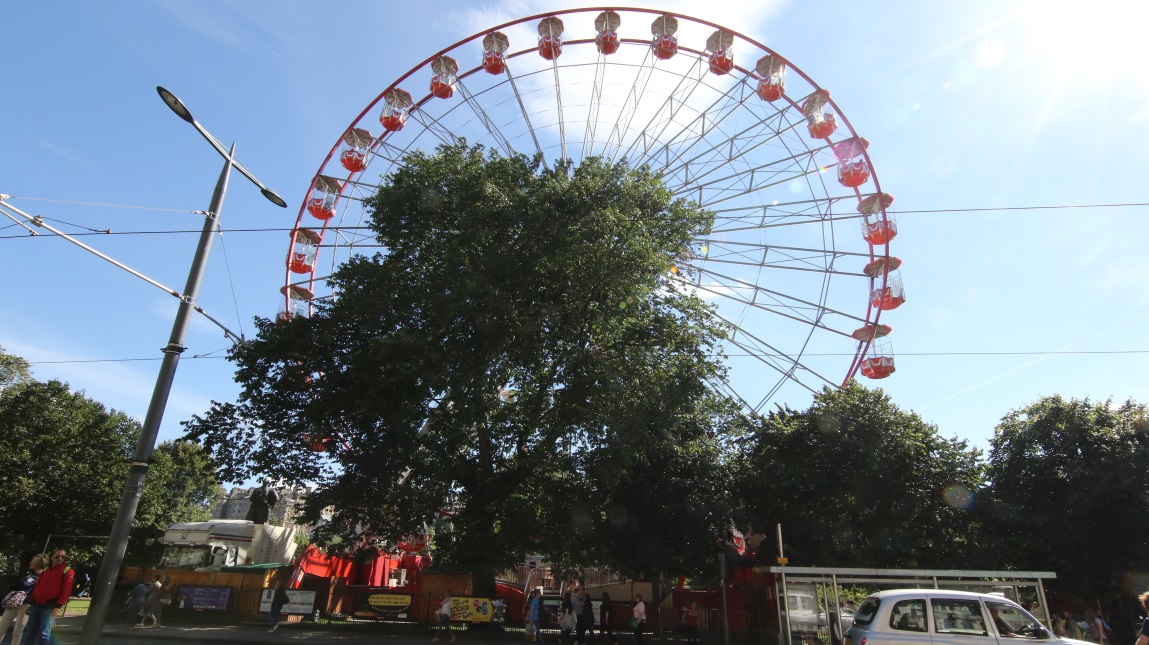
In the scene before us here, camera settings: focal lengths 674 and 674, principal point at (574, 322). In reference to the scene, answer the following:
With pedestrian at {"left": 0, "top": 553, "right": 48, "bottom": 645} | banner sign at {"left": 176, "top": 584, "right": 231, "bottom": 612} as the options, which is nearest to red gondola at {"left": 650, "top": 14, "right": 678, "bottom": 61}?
pedestrian at {"left": 0, "top": 553, "right": 48, "bottom": 645}

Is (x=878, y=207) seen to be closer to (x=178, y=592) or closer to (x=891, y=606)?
(x=891, y=606)

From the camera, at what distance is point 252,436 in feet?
69.3

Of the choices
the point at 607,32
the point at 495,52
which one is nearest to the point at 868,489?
the point at 607,32

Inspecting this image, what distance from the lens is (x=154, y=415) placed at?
10070mm

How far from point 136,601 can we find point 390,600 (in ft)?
24.7

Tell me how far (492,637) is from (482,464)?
5193 millimetres

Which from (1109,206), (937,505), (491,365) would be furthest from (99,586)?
(937,505)

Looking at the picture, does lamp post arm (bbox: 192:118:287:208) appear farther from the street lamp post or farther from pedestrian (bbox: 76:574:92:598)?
pedestrian (bbox: 76:574:92:598)

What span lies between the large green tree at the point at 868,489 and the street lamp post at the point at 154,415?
18046 millimetres

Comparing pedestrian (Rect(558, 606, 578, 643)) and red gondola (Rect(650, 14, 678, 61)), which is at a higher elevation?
red gondola (Rect(650, 14, 678, 61))

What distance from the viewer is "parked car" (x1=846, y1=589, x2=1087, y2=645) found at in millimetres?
10094

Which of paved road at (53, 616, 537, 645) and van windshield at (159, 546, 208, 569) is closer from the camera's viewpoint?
paved road at (53, 616, 537, 645)

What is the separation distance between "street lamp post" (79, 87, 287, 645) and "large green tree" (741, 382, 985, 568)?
1805cm

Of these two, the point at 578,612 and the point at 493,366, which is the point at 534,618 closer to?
the point at 578,612
